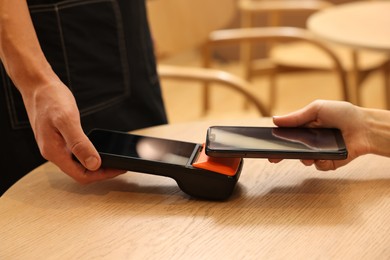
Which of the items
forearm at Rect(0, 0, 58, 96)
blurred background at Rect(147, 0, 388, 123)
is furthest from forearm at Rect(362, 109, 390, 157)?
blurred background at Rect(147, 0, 388, 123)

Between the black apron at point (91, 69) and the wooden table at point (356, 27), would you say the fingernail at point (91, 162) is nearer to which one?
the black apron at point (91, 69)

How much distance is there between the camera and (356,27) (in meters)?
2.18

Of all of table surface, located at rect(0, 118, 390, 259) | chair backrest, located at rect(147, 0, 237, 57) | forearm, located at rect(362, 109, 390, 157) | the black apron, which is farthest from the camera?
chair backrest, located at rect(147, 0, 237, 57)

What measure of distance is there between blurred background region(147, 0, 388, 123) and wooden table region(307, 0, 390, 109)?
18cm

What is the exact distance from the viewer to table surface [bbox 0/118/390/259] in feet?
2.38

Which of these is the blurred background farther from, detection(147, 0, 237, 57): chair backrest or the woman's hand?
the woman's hand

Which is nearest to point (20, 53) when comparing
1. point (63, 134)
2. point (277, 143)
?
point (63, 134)

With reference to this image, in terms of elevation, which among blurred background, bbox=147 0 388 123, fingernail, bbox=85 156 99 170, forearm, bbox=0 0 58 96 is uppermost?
forearm, bbox=0 0 58 96

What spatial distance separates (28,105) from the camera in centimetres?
90

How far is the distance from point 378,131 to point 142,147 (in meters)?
0.38

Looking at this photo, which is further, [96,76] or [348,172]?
[96,76]

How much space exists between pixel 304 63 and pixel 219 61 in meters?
1.80

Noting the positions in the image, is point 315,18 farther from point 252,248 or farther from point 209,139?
point 252,248

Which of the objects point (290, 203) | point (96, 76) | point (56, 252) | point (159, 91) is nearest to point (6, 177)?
point (96, 76)
